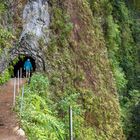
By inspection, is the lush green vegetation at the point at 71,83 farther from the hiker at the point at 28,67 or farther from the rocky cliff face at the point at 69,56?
the hiker at the point at 28,67

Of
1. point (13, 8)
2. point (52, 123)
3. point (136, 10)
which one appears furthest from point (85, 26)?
point (136, 10)

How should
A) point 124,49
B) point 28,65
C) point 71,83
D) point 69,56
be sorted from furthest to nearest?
1. point 124,49
2. point 69,56
3. point 71,83
4. point 28,65

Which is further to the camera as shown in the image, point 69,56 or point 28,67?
point 69,56

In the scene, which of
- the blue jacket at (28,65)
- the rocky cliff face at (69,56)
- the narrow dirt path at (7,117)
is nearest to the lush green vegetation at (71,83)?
the rocky cliff face at (69,56)

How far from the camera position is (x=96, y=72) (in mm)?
22328

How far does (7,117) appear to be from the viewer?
13.6m

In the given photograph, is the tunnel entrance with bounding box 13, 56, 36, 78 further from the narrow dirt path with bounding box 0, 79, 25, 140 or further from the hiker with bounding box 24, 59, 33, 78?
the narrow dirt path with bounding box 0, 79, 25, 140

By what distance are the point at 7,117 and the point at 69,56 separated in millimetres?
7439

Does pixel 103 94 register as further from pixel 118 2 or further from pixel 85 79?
pixel 118 2

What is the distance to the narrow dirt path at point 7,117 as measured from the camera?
40.0ft

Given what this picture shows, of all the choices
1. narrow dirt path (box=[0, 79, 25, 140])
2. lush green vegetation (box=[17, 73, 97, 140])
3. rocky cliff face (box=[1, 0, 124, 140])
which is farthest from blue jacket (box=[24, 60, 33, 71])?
narrow dirt path (box=[0, 79, 25, 140])

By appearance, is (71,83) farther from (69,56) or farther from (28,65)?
(28,65)

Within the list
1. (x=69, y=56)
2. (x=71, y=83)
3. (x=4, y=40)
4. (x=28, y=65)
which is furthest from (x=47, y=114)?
(x=69, y=56)

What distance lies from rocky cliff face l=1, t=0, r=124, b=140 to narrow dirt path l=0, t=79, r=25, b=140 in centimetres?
258
